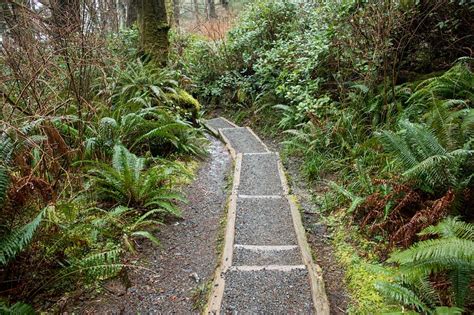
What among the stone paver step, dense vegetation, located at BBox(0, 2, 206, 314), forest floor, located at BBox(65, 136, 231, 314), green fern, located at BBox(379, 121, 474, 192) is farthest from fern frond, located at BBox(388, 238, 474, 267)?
the stone paver step

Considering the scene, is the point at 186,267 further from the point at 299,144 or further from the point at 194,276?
the point at 299,144

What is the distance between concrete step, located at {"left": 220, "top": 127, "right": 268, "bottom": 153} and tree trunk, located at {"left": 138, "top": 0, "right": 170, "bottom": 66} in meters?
2.36

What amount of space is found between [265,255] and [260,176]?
2.17 meters

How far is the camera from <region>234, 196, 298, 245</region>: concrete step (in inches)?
161

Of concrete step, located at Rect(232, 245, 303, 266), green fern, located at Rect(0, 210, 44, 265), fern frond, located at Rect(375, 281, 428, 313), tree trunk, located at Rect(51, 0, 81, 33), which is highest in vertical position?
tree trunk, located at Rect(51, 0, 81, 33)

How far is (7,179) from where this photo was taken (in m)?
2.88

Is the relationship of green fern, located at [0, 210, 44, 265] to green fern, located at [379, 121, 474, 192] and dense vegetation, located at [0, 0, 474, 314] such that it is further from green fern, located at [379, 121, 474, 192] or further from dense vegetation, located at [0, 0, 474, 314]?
green fern, located at [379, 121, 474, 192]

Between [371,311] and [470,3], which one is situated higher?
[470,3]

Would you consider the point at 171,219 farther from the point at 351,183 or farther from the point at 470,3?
the point at 470,3

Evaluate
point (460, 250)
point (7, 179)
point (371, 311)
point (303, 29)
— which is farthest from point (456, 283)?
point (303, 29)

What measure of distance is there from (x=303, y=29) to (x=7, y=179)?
816 cm

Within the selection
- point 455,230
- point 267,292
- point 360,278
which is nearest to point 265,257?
point 267,292

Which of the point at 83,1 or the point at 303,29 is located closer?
the point at 83,1

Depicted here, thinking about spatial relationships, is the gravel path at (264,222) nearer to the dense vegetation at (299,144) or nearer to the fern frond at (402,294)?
the dense vegetation at (299,144)
